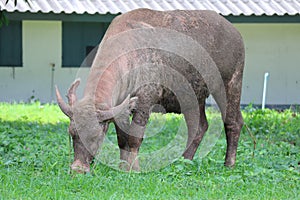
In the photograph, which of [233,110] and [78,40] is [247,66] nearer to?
[78,40]

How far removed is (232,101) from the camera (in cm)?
898

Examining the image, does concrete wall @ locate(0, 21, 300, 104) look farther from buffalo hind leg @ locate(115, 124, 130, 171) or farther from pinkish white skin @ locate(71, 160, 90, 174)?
pinkish white skin @ locate(71, 160, 90, 174)

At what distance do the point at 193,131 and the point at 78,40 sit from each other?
308 inches

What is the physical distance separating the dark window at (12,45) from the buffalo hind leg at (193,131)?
311 inches

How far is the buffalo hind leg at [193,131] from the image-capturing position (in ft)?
29.3

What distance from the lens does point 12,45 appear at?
1620 cm

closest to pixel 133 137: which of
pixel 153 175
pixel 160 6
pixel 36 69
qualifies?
pixel 153 175

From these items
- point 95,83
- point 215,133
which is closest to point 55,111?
point 215,133

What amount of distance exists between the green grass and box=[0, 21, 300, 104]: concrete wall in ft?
15.5

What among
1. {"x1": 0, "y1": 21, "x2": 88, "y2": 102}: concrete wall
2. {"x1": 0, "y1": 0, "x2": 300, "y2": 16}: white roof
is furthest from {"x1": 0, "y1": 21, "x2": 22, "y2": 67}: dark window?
{"x1": 0, "y1": 0, "x2": 300, "y2": 16}: white roof

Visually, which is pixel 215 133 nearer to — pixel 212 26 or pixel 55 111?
pixel 212 26

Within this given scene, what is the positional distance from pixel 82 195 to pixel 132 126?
4.89 ft

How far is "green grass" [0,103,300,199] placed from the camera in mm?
6805

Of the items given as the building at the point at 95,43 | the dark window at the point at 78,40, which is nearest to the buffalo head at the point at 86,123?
the building at the point at 95,43
